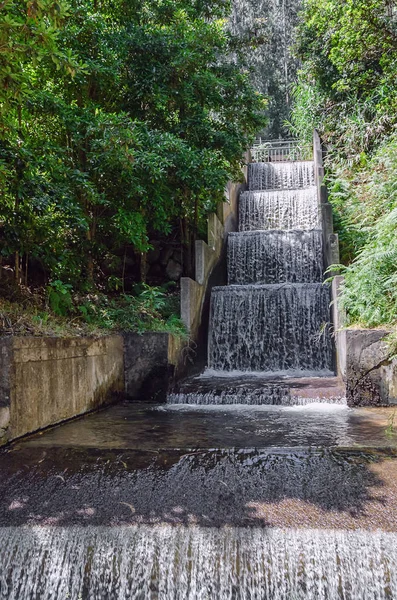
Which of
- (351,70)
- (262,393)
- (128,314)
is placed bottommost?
(262,393)

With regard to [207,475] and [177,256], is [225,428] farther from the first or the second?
[177,256]

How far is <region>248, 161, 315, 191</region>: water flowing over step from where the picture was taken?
16.8m

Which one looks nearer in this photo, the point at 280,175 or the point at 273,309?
the point at 273,309

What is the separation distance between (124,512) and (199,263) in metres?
7.28

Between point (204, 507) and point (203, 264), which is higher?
point (203, 264)

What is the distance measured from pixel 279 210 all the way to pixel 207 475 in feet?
38.5

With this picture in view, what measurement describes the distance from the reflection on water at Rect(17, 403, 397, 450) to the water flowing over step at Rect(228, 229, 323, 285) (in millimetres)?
5500

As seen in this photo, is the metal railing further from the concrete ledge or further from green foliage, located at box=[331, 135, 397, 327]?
the concrete ledge

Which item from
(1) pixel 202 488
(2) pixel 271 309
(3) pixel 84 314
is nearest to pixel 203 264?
(2) pixel 271 309

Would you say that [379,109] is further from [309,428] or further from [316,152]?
[309,428]

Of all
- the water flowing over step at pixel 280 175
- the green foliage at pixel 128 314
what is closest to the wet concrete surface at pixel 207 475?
the green foliage at pixel 128 314

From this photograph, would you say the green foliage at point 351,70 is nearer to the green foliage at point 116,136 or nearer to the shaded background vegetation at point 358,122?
the shaded background vegetation at point 358,122

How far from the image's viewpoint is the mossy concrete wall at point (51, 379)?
4.87 meters

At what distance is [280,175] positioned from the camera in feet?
56.5
